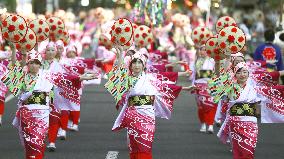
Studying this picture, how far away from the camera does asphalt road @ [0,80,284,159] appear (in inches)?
604

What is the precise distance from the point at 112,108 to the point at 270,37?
4.16 m

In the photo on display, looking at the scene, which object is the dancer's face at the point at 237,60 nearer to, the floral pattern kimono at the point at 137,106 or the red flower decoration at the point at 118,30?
the floral pattern kimono at the point at 137,106

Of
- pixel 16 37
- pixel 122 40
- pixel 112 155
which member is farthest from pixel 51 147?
pixel 122 40

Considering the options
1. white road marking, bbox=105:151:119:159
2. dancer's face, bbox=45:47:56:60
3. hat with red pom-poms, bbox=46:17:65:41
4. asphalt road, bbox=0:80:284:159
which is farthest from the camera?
hat with red pom-poms, bbox=46:17:65:41

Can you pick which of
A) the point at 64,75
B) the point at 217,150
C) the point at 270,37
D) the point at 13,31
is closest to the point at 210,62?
the point at 270,37

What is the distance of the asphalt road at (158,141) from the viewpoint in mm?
15344

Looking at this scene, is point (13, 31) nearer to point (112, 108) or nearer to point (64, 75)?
point (64, 75)

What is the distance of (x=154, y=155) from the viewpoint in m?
15.3

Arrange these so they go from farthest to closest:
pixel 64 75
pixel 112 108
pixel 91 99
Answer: pixel 91 99 → pixel 112 108 → pixel 64 75

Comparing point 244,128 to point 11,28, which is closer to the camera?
point 244,128

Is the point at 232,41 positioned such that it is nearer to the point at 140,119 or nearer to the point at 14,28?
the point at 140,119

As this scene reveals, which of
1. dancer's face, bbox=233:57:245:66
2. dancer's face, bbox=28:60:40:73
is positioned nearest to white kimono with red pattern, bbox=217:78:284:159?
dancer's face, bbox=233:57:245:66

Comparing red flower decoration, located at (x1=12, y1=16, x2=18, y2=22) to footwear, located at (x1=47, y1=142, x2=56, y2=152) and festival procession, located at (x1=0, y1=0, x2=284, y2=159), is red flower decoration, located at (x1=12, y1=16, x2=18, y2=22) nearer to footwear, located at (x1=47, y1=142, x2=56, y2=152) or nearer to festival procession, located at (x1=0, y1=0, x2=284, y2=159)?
festival procession, located at (x1=0, y1=0, x2=284, y2=159)

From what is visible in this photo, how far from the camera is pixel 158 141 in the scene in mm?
16938
